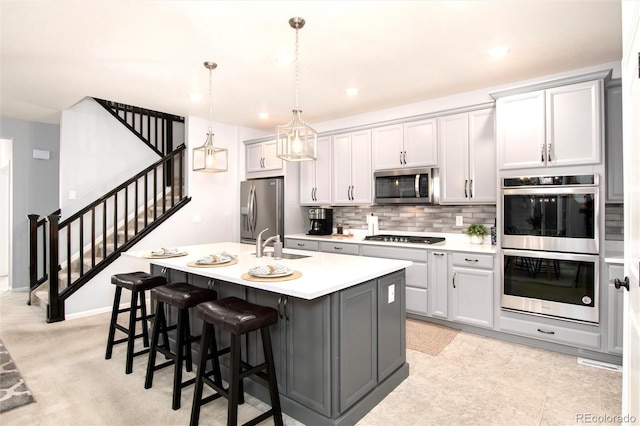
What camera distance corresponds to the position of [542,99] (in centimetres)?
308

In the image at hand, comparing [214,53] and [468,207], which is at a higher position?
[214,53]

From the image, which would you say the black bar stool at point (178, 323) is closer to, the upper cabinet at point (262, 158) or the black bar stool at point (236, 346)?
the black bar stool at point (236, 346)

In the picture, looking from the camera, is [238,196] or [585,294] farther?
[238,196]

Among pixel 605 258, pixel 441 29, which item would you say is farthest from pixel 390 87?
pixel 605 258

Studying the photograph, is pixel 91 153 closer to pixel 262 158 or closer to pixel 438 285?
pixel 262 158

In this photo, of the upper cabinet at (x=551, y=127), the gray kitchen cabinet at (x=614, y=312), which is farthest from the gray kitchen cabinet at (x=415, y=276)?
the gray kitchen cabinet at (x=614, y=312)

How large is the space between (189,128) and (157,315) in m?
3.33

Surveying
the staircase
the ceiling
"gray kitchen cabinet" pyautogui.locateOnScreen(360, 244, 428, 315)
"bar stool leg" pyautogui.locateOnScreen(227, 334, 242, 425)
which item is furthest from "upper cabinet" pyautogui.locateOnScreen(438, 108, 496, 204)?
the staircase

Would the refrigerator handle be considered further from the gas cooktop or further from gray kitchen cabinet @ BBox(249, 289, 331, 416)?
gray kitchen cabinet @ BBox(249, 289, 331, 416)

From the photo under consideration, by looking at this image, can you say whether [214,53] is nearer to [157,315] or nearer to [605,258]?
[157,315]

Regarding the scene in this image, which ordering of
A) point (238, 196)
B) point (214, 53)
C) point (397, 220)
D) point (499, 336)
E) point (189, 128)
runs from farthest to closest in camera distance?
point (238, 196) → point (189, 128) → point (397, 220) → point (499, 336) → point (214, 53)

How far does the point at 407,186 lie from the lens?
4.15m

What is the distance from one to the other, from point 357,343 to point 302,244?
9.06 feet

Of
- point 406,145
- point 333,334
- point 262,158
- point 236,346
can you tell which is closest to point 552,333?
point 333,334
